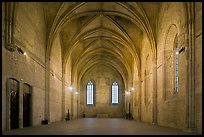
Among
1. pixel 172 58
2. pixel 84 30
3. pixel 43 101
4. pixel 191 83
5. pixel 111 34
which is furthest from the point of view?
pixel 111 34

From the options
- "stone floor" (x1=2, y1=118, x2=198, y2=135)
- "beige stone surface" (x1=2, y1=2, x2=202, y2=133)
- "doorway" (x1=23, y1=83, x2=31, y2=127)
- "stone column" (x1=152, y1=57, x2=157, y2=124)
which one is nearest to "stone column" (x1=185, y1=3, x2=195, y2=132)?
"beige stone surface" (x1=2, y1=2, x2=202, y2=133)

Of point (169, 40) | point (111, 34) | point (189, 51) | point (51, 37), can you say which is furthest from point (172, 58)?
point (111, 34)

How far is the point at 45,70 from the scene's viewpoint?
24.7 meters

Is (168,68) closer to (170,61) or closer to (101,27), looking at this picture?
(170,61)

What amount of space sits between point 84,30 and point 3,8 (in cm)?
1678

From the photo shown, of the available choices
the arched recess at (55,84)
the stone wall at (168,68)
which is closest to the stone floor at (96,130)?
the stone wall at (168,68)

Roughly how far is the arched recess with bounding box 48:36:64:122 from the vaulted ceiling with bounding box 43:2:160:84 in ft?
5.07

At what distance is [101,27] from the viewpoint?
32469 mm

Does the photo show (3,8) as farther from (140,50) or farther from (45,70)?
(140,50)

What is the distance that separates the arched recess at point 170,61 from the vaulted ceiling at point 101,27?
3129mm

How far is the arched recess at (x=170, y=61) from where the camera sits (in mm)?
20159

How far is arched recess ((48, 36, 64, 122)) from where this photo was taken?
27.1m

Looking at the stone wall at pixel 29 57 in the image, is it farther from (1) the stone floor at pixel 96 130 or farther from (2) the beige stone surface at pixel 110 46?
(1) the stone floor at pixel 96 130

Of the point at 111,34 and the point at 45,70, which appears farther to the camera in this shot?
the point at 111,34
